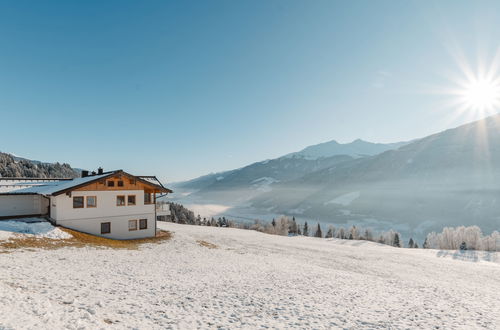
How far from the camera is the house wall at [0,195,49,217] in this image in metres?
28.1

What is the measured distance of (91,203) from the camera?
2897 cm

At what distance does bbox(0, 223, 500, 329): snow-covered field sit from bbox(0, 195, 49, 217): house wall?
14864 millimetres

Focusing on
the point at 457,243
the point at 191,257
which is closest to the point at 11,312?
the point at 191,257

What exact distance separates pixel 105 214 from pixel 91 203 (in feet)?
6.92

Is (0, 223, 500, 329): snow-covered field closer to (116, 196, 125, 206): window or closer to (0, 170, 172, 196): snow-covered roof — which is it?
(0, 170, 172, 196): snow-covered roof

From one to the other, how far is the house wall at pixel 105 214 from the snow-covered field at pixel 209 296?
27.9ft

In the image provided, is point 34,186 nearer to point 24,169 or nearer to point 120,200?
point 120,200

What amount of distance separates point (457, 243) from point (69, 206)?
10947cm

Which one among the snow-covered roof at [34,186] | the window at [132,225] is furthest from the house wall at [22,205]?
the window at [132,225]

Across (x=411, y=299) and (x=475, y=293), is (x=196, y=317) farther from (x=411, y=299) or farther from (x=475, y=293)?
(x=475, y=293)

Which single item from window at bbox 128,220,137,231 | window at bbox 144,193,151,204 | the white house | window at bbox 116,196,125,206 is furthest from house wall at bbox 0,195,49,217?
window at bbox 144,193,151,204

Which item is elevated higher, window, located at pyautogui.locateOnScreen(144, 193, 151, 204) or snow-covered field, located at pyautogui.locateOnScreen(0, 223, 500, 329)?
window, located at pyautogui.locateOnScreen(144, 193, 151, 204)

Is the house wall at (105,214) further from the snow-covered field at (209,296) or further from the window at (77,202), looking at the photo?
the snow-covered field at (209,296)

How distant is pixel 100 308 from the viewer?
9.62 meters
